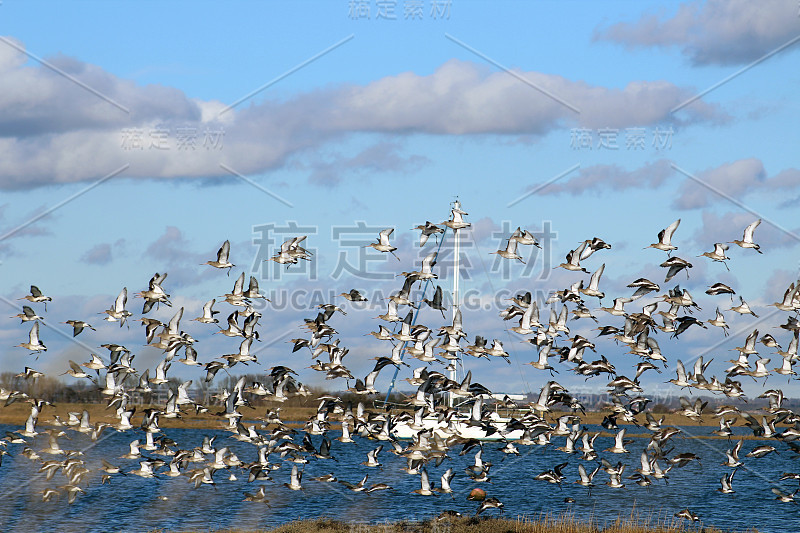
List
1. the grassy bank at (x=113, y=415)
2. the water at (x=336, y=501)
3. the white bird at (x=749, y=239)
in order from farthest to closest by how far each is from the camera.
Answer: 1. the grassy bank at (x=113, y=415)
2. the water at (x=336, y=501)
3. the white bird at (x=749, y=239)

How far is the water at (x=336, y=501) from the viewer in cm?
5047

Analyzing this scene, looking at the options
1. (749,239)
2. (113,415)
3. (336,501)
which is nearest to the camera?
(749,239)

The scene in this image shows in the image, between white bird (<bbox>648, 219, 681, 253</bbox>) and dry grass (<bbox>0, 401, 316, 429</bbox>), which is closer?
white bird (<bbox>648, 219, 681, 253</bbox>)

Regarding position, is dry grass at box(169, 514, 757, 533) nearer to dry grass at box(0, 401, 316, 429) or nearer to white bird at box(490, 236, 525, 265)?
white bird at box(490, 236, 525, 265)

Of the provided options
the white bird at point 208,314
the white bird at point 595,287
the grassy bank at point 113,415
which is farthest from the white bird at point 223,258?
the grassy bank at point 113,415

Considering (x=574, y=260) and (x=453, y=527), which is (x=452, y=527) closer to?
(x=453, y=527)

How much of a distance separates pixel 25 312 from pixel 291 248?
11548 millimetres

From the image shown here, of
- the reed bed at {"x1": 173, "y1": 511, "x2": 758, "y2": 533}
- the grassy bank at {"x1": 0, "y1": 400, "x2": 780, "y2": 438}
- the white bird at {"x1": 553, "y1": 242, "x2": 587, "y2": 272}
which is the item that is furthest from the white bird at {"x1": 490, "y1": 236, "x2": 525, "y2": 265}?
the grassy bank at {"x1": 0, "y1": 400, "x2": 780, "y2": 438}

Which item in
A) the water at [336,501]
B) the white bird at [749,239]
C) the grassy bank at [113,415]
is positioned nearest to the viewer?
the white bird at [749,239]

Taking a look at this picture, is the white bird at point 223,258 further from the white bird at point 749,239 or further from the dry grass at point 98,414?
the dry grass at point 98,414

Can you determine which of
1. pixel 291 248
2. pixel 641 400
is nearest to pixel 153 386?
pixel 291 248

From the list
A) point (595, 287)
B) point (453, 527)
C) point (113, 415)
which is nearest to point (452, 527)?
point (453, 527)

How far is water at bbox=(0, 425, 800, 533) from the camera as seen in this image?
5047 cm

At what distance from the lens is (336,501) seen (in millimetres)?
57312
